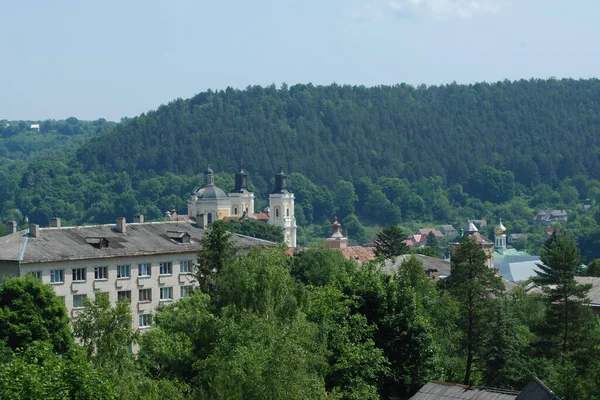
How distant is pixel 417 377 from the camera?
41.2m

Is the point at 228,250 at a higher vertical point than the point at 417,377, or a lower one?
higher

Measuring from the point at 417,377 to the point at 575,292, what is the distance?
10.5 metres

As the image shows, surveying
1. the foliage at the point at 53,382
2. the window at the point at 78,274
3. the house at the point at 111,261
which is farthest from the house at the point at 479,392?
the window at the point at 78,274

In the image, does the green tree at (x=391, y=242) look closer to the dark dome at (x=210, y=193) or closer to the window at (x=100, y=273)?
the window at (x=100, y=273)

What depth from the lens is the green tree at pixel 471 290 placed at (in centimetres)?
4800

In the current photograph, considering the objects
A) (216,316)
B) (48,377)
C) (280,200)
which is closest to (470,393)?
(216,316)

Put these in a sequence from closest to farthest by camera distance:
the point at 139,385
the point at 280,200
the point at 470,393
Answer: the point at 139,385
the point at 470,393
the point at 280,200

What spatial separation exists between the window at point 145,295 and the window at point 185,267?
2087mm

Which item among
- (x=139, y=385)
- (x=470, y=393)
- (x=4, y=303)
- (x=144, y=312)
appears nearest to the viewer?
(x=139, y=385)

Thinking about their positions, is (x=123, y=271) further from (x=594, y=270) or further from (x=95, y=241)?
(x=594, y=270)

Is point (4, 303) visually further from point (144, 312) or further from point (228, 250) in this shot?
point (144, 312)

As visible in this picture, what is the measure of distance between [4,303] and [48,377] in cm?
1632

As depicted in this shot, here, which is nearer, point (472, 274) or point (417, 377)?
point (417, 377)

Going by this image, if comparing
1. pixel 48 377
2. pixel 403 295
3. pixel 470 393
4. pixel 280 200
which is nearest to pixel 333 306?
pixel 403 295
